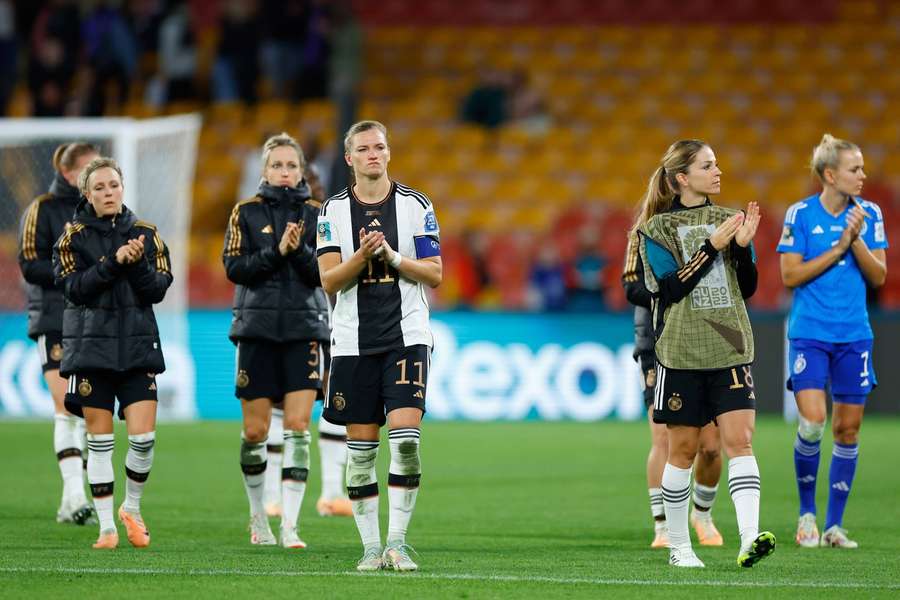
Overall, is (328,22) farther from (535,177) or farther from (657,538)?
(657,538)

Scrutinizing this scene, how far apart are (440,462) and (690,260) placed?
6.68m

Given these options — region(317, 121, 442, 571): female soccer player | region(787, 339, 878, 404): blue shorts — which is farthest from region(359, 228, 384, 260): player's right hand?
region(787, 339, 878, 404): blue shorts

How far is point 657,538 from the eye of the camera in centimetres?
845

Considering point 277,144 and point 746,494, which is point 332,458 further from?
point 746,494

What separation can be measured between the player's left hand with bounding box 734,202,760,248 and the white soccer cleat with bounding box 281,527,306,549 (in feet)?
9.48

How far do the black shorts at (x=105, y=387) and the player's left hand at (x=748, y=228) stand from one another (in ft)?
10.5

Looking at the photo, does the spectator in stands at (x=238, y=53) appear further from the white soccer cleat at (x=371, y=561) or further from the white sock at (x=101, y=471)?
the white soccer cleat at (x=371, y=561)

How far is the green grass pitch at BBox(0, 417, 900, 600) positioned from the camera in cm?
670

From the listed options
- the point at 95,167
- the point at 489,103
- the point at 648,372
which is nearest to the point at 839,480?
the point at 648,372

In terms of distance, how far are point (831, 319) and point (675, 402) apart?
1.70 m

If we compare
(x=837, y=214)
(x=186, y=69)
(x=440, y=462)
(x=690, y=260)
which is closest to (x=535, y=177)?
(x=186, y=69)

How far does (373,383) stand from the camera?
7.18 meters

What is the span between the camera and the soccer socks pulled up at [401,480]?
710cm

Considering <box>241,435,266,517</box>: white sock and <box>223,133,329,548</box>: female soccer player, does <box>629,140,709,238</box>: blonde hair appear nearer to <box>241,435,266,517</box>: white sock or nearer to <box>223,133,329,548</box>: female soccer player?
<box>223,133,329,548</box>: female soccer player
